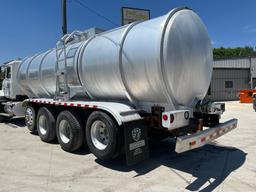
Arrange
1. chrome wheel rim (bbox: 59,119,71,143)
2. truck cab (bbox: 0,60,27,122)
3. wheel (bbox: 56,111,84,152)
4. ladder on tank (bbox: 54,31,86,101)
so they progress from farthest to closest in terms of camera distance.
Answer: truck cab (bbox: 0,60,27,122), ladder on tank (bbox: 54,31,86,101), chrome wheel rim (bbox: 59,119,71,143), wheel (bbox: 56,111,84,152)

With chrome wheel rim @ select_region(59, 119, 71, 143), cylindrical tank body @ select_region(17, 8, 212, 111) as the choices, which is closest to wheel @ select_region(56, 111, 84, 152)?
chrome wheel rim @ select_region(59, 119, 71, 143)

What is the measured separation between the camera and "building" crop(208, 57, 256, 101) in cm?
2645

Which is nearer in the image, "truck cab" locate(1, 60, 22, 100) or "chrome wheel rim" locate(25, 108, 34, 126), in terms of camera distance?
"chrome wheel rim" locate(25, 108, 34, 126)

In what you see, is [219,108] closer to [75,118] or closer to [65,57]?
[75,118]

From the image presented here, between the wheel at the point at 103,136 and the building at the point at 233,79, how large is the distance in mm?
20535

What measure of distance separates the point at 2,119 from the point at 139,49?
397 inches

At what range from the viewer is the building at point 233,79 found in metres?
26.5

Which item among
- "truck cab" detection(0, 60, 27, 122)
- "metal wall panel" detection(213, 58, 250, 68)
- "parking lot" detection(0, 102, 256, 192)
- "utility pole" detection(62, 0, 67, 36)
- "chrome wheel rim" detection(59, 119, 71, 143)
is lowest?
"parking lot" detection(0, 102, 256, 192)

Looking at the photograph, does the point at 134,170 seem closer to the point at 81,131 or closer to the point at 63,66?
the point at 81,131

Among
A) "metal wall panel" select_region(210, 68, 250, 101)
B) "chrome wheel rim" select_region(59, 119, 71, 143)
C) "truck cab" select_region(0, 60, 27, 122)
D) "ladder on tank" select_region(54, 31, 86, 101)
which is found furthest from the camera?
"metal wall panel" select_region(210, 68, 250, 101)

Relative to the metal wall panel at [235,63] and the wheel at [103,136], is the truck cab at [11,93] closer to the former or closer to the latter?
the wheel at [103,136]

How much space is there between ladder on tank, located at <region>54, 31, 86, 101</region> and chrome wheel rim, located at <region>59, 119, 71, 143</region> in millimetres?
676

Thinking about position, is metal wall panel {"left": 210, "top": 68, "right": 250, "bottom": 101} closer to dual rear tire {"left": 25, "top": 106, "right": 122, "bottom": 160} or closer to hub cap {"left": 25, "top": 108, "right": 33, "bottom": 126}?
hub cap {"left": 25, "top": 108, "right": 33, "bottom": 126}

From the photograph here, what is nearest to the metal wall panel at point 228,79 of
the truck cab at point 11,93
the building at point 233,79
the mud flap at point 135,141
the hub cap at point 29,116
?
the building at point 233,79
